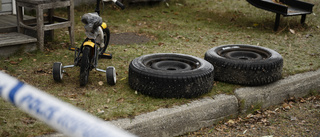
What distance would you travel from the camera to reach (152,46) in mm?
6191

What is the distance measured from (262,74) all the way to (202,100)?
943mm

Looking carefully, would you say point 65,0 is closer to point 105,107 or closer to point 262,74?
point 105,107

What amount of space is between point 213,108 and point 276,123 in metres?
0.77

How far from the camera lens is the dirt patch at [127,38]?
21.2 ft

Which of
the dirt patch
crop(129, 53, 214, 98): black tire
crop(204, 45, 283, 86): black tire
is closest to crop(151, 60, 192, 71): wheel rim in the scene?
crop(129, 53, 214, 98): black tire

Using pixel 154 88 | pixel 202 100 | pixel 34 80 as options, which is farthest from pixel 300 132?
pixel 34 80

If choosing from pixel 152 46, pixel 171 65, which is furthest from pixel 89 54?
pixel 152 46

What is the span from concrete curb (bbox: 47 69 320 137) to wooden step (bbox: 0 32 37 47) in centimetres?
269

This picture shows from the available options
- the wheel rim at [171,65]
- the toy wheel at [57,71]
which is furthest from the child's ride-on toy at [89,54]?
the wheel rim at [171,65]

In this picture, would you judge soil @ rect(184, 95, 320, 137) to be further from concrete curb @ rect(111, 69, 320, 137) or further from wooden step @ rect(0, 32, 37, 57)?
wooden step @ rect(0, 32, 37, 57)

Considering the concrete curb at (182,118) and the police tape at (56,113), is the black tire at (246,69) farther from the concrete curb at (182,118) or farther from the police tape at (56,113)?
the police tape at (56,113)

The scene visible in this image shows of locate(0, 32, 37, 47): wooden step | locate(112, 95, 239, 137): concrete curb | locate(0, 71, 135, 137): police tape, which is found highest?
locate(0, 71, 135, 137): police tape

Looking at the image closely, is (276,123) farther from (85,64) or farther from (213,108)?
(85,64)

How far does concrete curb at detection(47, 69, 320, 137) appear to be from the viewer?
3.43m
